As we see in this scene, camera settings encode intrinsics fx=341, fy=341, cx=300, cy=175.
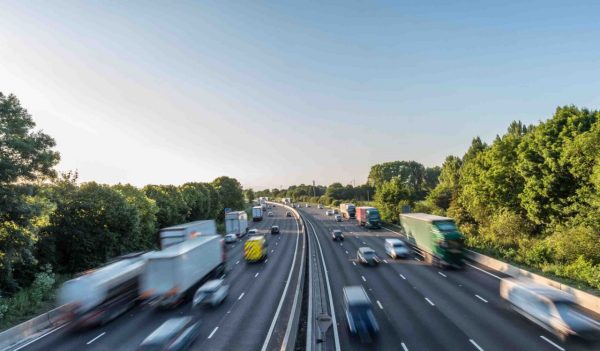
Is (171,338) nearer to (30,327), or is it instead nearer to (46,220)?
(30,327)

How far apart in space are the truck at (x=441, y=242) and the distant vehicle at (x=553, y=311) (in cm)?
1150

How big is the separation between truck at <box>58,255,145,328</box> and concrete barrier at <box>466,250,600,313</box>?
98.1 feet

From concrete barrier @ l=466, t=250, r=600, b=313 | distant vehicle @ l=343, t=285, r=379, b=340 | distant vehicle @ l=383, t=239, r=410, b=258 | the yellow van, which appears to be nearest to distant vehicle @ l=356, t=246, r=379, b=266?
distant vehicle @ l=383, t=239, r=410, b=258

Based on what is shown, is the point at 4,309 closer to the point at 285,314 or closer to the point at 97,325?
the point at 97,325

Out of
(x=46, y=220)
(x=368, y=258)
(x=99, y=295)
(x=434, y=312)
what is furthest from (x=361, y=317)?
(x=46, y=220)

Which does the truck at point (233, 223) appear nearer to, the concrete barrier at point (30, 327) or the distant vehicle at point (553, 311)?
the concrete barrier at point (30, 327)

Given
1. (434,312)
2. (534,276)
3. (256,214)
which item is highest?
(256,214)

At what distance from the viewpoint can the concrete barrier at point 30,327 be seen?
63.6 ft

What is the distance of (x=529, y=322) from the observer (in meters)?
18.8

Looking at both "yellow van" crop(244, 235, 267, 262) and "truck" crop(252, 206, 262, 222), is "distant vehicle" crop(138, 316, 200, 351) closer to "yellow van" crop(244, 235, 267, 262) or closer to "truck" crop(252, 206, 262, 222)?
"yellow van" crop(244, 235, 267, 262)

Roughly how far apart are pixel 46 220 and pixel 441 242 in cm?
3660

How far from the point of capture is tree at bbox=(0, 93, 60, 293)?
2539cm

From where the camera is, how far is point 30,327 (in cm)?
2128

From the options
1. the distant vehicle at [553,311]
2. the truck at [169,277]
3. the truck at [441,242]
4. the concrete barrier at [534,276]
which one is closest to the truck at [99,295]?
the truck at [169,277]
